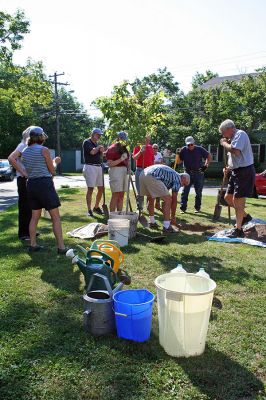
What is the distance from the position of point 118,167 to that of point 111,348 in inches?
182

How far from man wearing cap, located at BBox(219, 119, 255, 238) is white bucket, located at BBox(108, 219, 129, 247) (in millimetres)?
1814

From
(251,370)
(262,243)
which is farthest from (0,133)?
(251,370)

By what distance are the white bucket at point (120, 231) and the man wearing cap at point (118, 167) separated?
5.32 ft

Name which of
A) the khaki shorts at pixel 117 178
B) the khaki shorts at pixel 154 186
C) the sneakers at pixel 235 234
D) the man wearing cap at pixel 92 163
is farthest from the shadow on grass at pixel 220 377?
the man wearing cap at pixel 92 163

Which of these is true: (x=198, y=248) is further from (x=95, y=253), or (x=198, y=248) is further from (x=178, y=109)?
(x=178, y=109)

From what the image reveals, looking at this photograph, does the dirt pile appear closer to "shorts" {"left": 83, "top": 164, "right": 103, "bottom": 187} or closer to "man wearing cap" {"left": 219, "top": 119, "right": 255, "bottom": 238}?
"man wearing cap" {"left": 219, "top": 119, "right": 255, "bottom": 238}

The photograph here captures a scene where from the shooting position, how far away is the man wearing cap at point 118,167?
672 cm

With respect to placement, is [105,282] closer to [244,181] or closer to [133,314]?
[133,314]

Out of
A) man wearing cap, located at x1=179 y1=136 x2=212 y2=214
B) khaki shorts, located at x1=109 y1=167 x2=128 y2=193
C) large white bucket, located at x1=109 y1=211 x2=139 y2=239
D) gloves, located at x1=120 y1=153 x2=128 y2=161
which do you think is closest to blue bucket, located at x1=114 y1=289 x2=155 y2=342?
large white bucket, located at x1=109 y1=211 x2=139 y2=239

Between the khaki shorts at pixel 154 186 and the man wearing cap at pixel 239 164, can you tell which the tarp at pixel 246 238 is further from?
the khaki shorts at pixel 154 186

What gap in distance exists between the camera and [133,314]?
9.04 feet

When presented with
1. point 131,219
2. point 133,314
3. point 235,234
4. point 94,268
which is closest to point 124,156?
point 131,219

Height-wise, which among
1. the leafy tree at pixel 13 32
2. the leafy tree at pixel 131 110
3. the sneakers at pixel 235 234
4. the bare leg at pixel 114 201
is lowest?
the sneakers at pixel 235 234

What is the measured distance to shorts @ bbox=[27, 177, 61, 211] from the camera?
16.1ft
